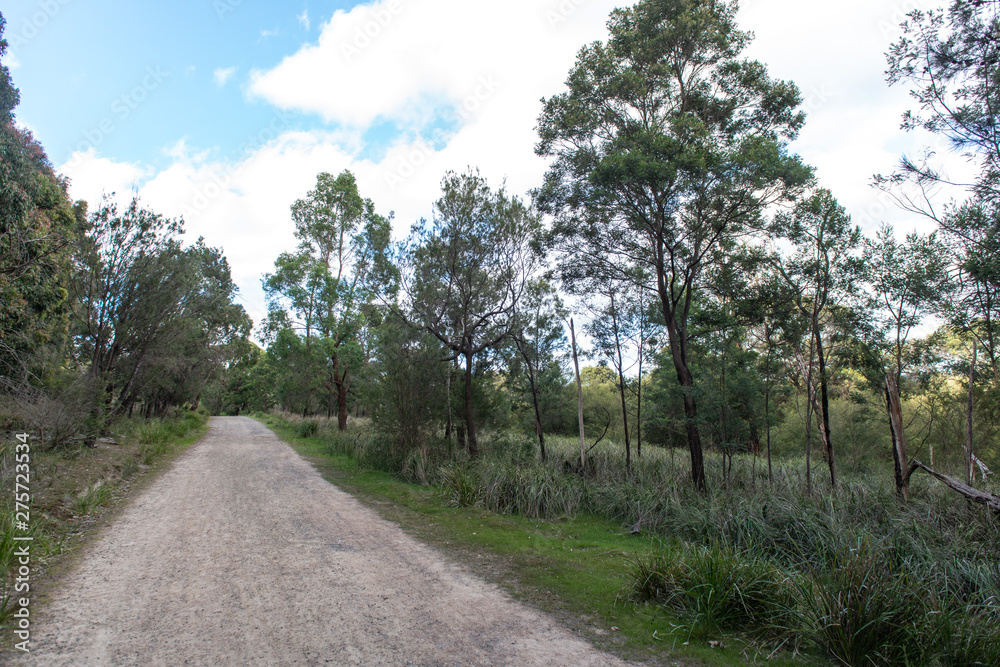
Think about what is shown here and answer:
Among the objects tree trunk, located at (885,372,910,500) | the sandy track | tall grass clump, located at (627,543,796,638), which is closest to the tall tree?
the sandy track

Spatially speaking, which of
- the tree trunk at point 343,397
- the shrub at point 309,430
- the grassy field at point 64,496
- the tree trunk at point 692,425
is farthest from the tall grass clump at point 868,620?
the shrub at point 309,430

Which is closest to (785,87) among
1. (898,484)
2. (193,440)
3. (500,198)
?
(500,198)

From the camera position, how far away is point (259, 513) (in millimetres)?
7746

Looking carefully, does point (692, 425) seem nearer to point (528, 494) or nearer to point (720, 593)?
point (528, 494)

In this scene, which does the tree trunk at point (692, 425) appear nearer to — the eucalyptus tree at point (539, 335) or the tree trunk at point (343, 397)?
the eucalyptus tree at point (539, 335)

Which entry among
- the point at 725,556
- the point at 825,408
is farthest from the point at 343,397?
the point at 725,556

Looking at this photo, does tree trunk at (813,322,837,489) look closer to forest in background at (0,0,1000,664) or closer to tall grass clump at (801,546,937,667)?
forest in background at (0,0,1000,664)

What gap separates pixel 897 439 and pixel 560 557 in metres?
7.27

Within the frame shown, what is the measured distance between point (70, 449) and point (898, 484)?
17.2 meters

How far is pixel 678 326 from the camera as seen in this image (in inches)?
503

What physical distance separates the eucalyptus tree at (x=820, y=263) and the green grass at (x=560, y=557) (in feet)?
19.7

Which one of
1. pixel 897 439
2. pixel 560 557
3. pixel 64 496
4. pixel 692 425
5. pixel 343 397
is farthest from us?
pixel 343 397

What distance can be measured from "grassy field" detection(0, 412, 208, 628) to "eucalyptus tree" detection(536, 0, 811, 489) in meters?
9.85

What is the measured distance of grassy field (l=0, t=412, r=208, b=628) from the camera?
15.4ft
